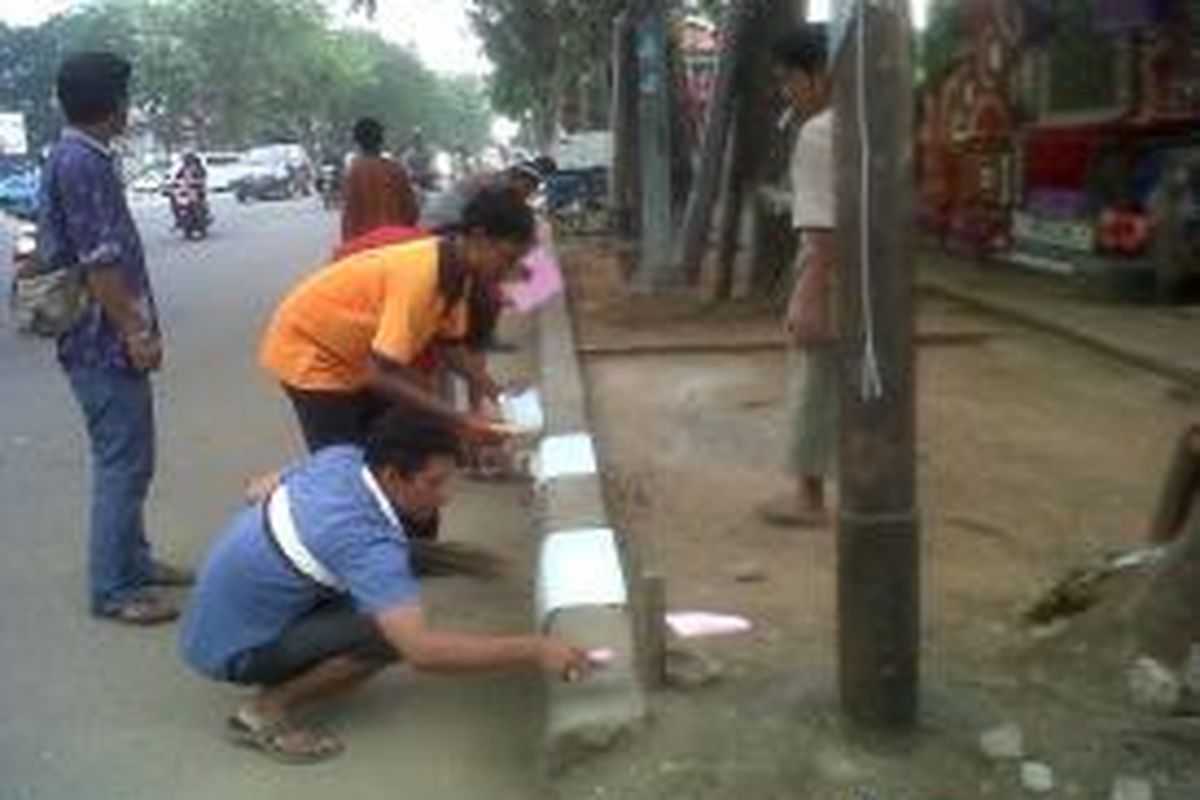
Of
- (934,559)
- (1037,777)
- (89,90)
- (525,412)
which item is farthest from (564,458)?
(1037,777)

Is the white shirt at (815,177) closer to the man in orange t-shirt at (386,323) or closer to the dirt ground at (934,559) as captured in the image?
the dirt ground at (934,559)

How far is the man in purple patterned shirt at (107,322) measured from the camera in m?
6.41

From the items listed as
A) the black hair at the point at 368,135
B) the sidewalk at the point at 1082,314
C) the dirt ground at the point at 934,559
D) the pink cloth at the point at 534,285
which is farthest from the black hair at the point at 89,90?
the black hair at the point at 368,135

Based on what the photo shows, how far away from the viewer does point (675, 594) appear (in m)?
6.26

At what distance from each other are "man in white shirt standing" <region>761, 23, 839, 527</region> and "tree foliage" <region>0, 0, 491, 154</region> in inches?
2912

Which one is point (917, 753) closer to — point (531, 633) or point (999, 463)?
point (531, 633)

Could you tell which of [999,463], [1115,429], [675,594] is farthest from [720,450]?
[675,594]

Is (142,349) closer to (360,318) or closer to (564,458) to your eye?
(360,318)

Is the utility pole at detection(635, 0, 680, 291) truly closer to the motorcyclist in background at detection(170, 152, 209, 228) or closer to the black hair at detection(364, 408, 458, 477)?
the black hair at detection(364, 408, 458, 477)

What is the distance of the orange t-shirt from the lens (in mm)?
5812

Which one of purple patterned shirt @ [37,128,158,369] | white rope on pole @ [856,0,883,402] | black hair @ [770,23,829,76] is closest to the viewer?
white rope on pole @ [856,0,883,402]

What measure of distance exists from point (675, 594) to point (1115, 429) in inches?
147

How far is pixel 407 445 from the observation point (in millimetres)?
4949

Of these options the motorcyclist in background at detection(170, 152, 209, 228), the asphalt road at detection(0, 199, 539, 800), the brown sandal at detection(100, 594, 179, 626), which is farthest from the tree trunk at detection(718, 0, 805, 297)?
the motorcyclist in background at detection(170, 152, 209, 228)
